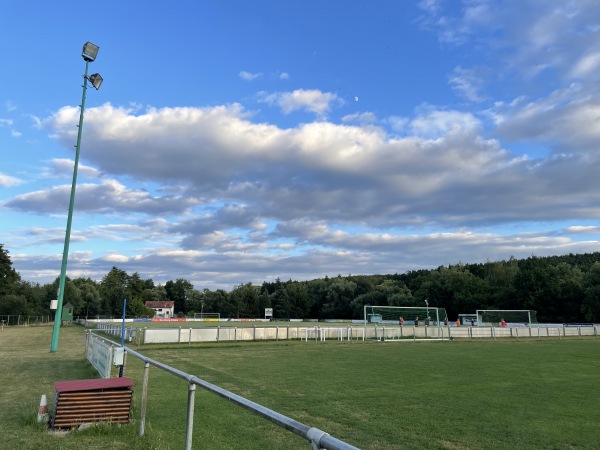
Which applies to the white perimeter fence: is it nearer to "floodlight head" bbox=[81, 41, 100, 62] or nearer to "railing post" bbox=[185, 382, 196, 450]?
"floodlight head" bbox=[81, 41, 100, 62]

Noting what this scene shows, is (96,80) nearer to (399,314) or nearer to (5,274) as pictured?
(399,314)

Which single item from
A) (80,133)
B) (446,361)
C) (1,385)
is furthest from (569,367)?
(80,133)

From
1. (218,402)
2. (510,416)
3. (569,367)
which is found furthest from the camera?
(569,367)

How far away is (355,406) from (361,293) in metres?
119

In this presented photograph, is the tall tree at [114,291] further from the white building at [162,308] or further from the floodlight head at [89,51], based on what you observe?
the floodlight head at [89,51]

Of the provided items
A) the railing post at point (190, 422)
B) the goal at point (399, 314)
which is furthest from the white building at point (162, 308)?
the railing post at point (190, 422)

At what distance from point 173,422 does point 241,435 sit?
1364 millimetres

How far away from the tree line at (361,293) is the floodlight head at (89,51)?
237 feet

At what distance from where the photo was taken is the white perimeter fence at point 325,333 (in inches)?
1101

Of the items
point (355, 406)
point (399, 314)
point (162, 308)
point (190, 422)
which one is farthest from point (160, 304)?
point (190, 422)

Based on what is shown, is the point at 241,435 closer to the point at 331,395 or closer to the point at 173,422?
the point at 173,422

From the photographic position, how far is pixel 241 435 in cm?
708

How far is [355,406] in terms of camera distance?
9.23 metres

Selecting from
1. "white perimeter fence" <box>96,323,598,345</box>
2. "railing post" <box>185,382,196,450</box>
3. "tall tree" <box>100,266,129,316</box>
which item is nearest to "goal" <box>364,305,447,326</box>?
"white perimeter fence" <box>96,323,598,345</box>
